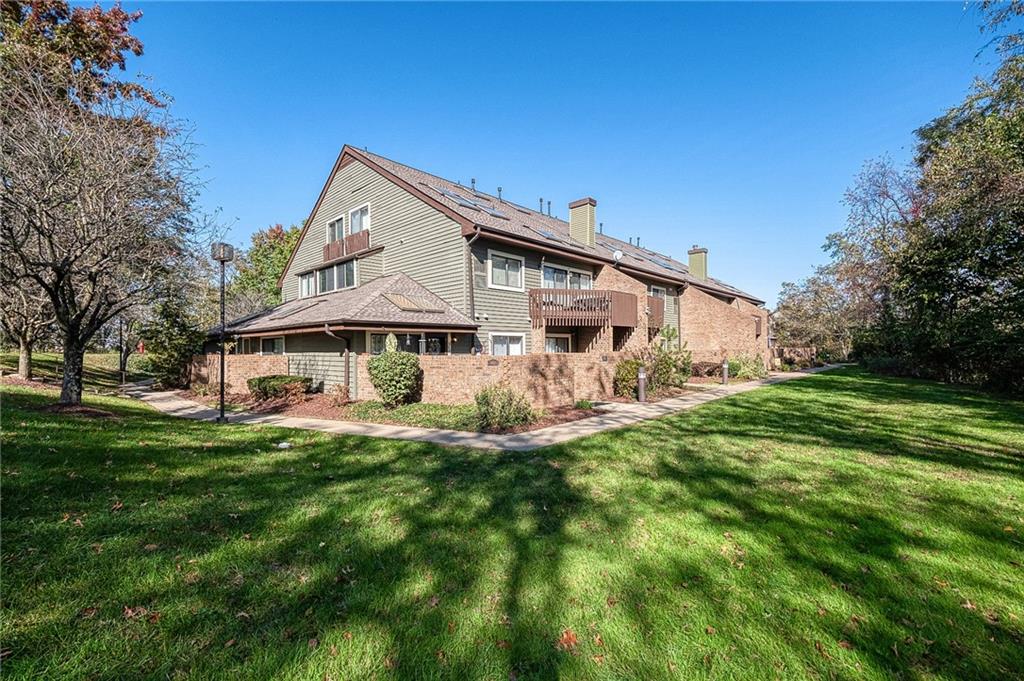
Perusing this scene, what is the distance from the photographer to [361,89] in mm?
14078

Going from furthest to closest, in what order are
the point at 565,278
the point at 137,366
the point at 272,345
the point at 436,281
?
the point at 137,366, the point at 565,278, the point at 272,345, the point at 436,281

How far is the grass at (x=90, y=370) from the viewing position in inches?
695

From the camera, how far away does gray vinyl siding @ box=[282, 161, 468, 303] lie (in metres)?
14.8

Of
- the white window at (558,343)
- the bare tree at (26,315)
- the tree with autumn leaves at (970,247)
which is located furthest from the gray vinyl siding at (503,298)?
the bare tree at (26,315)

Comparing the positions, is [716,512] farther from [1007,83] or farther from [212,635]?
[1007,83]

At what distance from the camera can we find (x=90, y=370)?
23.8 metres

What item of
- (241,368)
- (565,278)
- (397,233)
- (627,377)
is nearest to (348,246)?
(397,233)

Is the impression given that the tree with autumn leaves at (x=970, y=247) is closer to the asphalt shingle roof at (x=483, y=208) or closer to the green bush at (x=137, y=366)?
the asphalt shingle roof at (x=483, y=208)

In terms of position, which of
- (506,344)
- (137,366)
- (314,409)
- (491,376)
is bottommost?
(314,409)

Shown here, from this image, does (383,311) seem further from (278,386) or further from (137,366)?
(137,366)

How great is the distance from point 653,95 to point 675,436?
12.8 meters

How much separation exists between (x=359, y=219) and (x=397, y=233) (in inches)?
123

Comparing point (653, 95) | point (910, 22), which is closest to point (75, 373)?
point (653, 95)

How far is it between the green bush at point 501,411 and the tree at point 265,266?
36.0 meters
